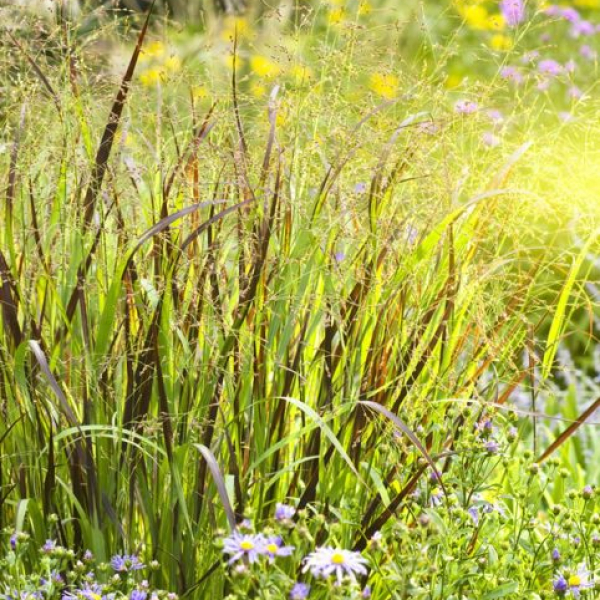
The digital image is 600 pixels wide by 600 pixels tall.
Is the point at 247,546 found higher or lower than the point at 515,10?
lower

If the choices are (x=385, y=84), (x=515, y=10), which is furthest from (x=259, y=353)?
(x=515, y=10)

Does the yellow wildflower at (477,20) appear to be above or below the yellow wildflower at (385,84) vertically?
below

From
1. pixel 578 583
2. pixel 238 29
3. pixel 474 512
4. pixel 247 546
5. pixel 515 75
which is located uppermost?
pixel 238 29

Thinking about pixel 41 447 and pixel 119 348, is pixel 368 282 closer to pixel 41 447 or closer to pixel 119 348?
pixel 119 348

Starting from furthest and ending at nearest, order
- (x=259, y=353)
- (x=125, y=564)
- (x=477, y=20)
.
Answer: (x=477, y=20)
(x=259, y=353)
(x=125, y=564)

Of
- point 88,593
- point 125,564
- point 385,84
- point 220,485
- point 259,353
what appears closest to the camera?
point 220,485

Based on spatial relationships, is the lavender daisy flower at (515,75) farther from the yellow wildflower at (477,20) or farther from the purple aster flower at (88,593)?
the yellow wildflower at (477,20)

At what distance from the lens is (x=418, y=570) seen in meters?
1.87

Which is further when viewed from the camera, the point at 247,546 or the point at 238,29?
the point at 238,29

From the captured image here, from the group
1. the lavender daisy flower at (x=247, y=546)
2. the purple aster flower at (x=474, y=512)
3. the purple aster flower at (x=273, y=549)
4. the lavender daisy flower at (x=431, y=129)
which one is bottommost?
the purple aster flower at (x=474, y=512)

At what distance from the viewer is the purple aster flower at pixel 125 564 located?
206cm

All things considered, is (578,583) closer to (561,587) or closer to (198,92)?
(561,587)

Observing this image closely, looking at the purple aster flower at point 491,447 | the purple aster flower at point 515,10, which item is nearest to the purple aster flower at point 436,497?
the purple aster flower at point 491,447

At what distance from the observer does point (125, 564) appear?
6.82 feet
